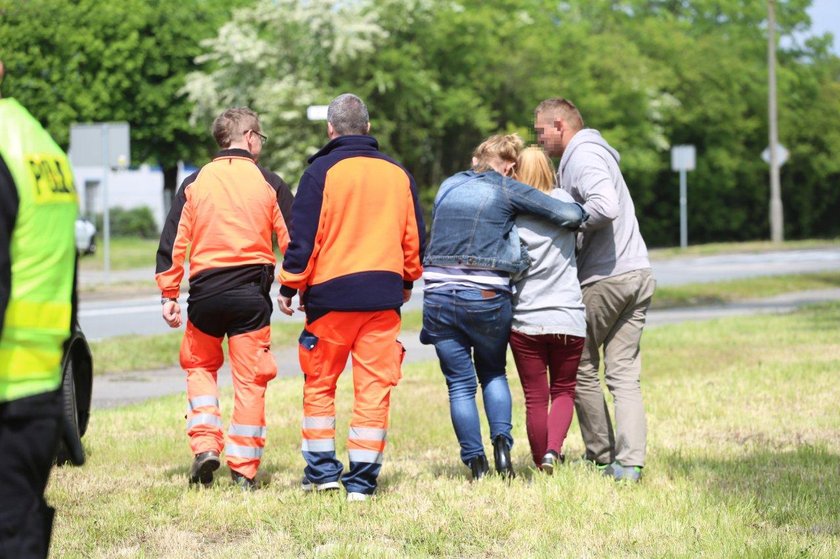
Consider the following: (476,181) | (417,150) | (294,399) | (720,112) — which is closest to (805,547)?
(476,181)

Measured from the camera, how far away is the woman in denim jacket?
6273 millimetres

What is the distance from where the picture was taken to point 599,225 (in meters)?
6.32

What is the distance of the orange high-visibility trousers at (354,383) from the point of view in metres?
6.04

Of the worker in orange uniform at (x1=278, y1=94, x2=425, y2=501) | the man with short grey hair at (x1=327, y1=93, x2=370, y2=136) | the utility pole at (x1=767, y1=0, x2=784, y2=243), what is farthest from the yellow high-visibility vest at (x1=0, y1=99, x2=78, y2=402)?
the utility pole at (x1=767, y1=0, x2=784, y2=243)

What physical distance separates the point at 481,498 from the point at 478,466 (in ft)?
1.74

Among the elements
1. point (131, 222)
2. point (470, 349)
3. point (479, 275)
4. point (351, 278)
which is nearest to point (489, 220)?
point (479, 275)

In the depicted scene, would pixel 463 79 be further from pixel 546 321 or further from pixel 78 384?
pixel 546 321

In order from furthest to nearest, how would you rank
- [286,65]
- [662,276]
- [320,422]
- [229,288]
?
[286,65] → [662,276] → [229,288] → [320,422]

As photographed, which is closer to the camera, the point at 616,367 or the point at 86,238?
the point at 616,367

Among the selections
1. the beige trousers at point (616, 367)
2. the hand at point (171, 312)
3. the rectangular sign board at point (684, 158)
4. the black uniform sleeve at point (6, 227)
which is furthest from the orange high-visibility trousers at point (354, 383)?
the rectangular sign board at point (684, 158)

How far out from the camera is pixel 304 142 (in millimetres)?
33969

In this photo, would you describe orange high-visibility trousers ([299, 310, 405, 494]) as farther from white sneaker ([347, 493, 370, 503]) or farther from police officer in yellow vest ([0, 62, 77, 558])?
police officer in yellow vest ([0, 62, 77, 558])

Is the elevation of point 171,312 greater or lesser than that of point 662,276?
greater

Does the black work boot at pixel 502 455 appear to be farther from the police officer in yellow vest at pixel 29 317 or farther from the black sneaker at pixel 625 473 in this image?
the police officer in yellow vest at pixel 29 317
